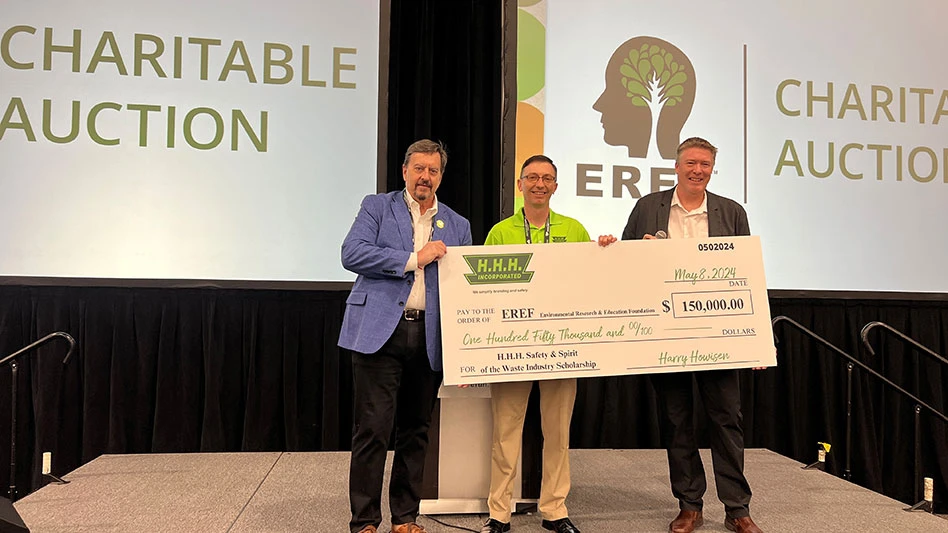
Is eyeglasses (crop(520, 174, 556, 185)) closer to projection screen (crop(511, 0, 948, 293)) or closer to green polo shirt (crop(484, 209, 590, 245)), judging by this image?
green polo shirt (crop(484, 209, 590, 245))

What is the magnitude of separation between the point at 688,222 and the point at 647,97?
1608mm

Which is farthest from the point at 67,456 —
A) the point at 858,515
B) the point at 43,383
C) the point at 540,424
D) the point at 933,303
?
the point at 933,303

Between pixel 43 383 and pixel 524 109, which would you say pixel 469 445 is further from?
pixel 43 383

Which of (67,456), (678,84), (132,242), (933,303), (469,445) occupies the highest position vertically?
(678,84)

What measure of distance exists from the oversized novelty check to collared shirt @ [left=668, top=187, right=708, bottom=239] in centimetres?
13

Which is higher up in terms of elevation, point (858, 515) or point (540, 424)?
point (540, 424)

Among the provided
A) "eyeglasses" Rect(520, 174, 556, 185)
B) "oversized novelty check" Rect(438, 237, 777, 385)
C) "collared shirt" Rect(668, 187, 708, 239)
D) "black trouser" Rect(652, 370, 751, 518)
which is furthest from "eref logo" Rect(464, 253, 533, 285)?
"black trouser" Rect(652, 370, 751, 518)

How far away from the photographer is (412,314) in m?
2.37

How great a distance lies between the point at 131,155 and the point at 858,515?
13.4 feet

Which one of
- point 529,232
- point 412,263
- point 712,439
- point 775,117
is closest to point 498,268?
point 529,232

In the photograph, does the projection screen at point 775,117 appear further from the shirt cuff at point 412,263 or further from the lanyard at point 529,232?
the shirt cuff at point 412,263

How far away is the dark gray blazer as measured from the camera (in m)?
2.65

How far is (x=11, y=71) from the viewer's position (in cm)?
359

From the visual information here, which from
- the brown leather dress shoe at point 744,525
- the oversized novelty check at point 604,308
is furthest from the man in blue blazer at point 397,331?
the brown leather dress shoe at point 744,525
